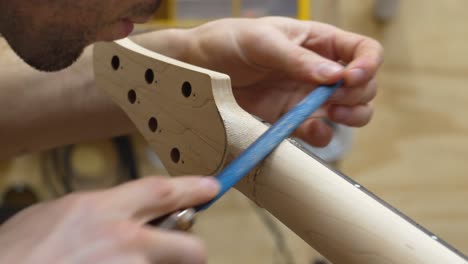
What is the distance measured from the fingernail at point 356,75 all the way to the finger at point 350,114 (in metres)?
0.05

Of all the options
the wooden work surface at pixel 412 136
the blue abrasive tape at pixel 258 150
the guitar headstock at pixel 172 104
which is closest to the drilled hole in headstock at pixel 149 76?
the guitar headstock at pixel 172 104

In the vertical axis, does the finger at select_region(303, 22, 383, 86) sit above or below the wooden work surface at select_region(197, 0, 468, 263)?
above

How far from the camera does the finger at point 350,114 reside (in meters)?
0.56

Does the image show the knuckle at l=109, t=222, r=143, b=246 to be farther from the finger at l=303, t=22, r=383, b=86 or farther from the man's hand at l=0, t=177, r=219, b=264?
the finger at l=303, t=22, r=383, b=86

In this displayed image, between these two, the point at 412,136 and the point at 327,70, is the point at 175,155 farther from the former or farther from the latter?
the point at 412,136

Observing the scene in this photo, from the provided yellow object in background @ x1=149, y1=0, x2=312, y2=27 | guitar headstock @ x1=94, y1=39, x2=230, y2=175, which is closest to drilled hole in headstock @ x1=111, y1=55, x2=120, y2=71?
guitar headstock @ x1=94, y1=39, x2=230, y2=175

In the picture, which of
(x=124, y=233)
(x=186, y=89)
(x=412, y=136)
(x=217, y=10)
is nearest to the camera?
(x=124, y=233)

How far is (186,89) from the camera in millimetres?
399

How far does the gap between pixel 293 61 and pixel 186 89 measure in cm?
16

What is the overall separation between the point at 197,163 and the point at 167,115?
0.14 feet

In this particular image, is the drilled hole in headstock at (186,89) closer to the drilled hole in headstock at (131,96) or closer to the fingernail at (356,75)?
the drilled hole in headstock at (131,96)

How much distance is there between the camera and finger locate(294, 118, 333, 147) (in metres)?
0.59

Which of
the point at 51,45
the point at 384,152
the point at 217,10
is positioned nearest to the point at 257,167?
the point at 51,45

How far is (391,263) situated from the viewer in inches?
12.2
